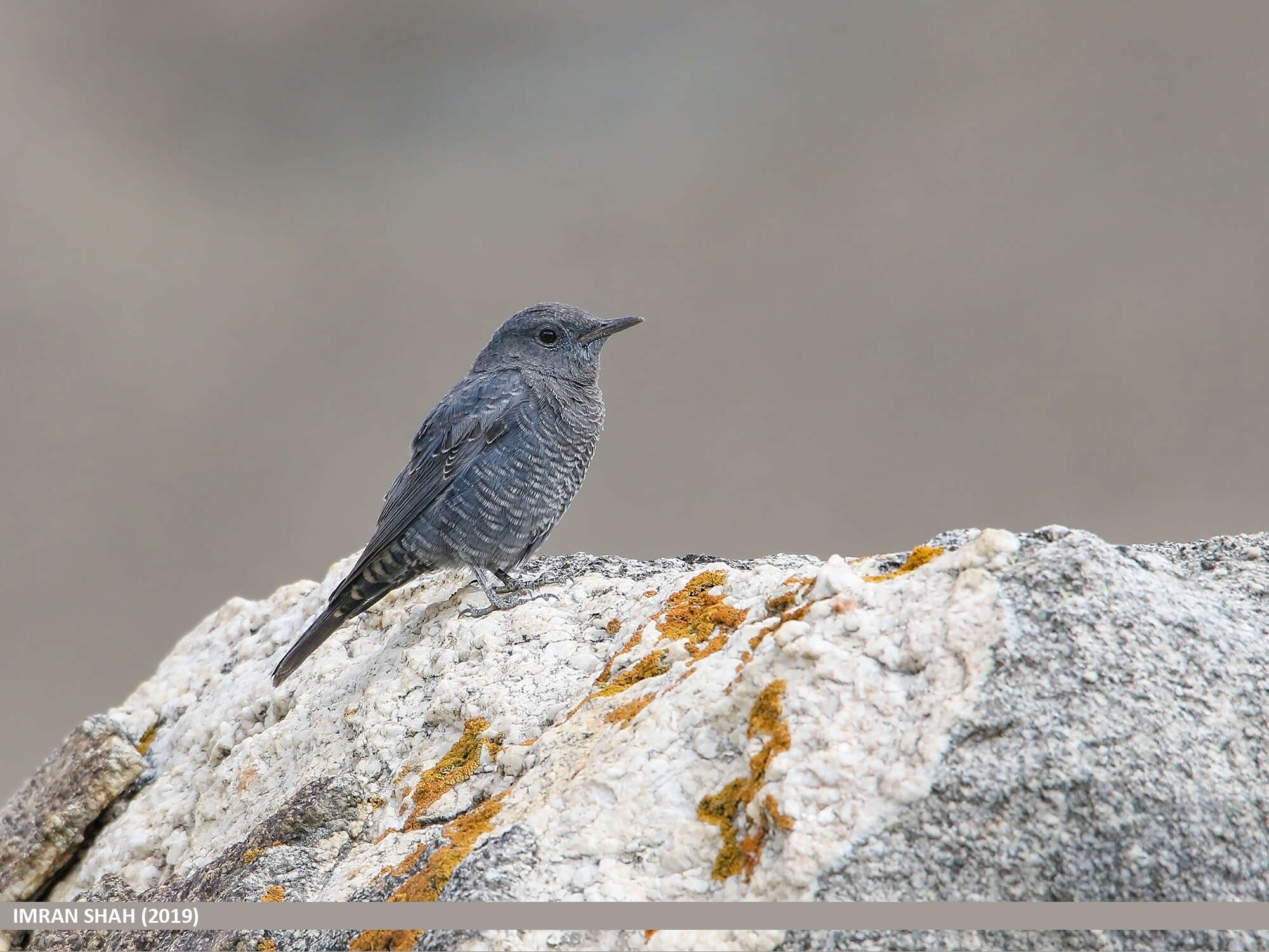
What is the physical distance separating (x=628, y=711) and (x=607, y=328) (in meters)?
3.61

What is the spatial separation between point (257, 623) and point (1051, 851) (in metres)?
4.32

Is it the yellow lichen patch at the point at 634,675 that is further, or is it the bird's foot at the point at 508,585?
the bird's foot at the point at 508,585

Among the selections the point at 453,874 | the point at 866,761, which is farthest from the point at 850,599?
the point at 453,874

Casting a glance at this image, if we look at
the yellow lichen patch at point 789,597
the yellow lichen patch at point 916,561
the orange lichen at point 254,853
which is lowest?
the orange lichen at point 254,853

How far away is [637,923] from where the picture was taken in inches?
92.1

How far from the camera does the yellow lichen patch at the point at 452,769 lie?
10.8 ft

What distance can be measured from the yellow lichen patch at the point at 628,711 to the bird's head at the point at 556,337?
11.1 feet

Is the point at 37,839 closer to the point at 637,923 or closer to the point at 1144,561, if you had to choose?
the point at 637,923

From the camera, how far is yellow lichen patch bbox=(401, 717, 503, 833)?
3.29 m

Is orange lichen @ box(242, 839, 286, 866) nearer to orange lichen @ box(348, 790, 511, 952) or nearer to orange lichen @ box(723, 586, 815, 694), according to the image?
orange lichen @ box(348, 790, 511, 952)

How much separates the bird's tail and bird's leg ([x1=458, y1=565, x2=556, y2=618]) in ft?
1.69

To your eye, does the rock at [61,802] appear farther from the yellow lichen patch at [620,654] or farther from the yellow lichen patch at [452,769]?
the yellow lichen patch at [620,654]

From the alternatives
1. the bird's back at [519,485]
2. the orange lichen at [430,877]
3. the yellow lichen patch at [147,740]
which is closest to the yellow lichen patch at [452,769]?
the orange lichen at [430,877]

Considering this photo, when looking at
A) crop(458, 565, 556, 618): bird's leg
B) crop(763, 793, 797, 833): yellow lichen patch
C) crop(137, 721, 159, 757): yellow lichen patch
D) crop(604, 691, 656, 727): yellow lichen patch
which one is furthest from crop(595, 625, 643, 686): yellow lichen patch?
crop(137, 721, 159, 757): yellow lichen patch
